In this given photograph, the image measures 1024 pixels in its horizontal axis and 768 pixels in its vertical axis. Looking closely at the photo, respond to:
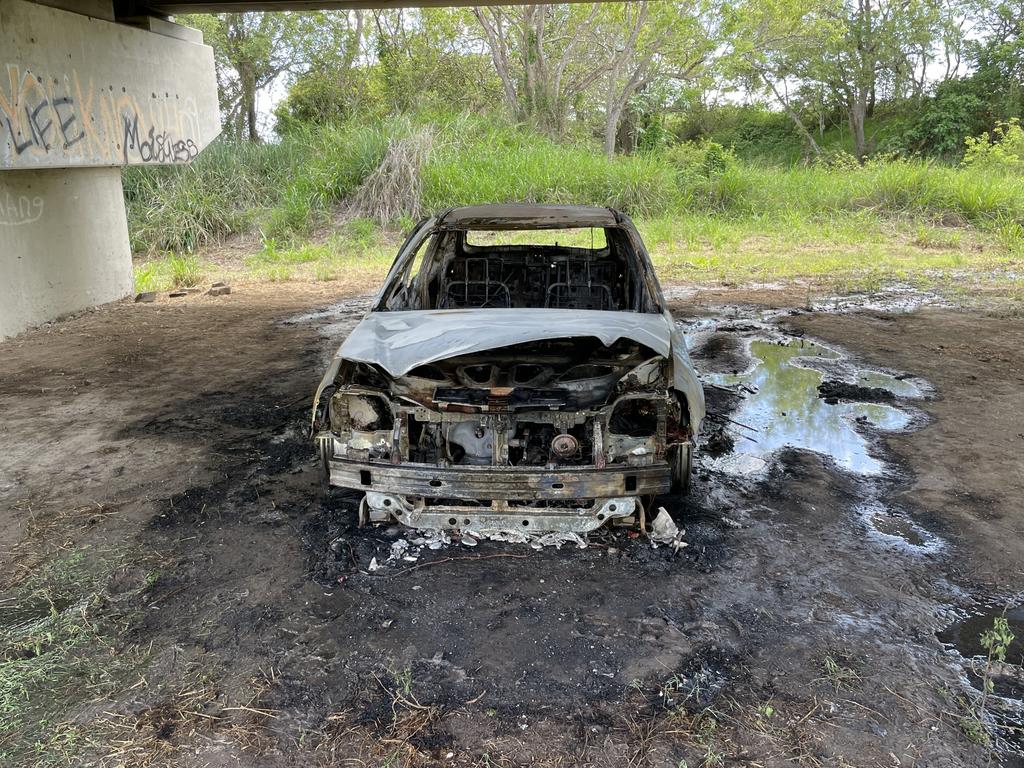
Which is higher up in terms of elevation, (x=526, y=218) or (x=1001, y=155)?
(x=1001, y=155)

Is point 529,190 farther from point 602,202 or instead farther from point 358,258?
point 358,258

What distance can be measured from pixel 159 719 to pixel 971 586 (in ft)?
11.5

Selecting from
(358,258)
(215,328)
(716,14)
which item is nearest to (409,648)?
(215,328)

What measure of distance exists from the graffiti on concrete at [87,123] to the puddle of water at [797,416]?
723 cm

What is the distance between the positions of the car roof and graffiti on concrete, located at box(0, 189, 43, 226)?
5.90m

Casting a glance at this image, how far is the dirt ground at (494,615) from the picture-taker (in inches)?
103

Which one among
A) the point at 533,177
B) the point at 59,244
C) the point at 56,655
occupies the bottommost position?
the point at 56,655

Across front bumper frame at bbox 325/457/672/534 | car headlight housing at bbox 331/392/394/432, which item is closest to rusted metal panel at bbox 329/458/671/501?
front bumper frame at bbox 325/457/672/534

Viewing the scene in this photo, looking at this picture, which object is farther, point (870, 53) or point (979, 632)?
point (870, 53)

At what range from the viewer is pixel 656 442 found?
381 cm

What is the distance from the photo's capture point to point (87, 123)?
8.55m

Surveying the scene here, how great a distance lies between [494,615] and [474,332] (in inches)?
54.7

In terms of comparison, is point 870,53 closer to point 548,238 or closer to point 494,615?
point 548,238

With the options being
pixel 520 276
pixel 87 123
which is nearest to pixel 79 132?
pixel 87 123
